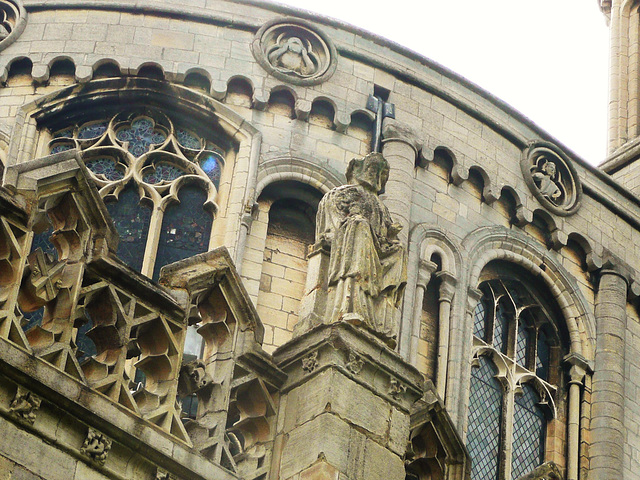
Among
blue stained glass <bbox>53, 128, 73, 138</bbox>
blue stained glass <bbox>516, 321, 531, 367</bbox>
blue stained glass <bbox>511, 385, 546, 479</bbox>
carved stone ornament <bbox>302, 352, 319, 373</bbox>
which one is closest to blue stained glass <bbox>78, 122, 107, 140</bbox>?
blue stained glass <bbox>53, 128, 73, 138</bbox>

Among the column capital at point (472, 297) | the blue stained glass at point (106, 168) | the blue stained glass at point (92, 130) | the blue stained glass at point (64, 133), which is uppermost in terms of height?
the blue stained glass at point (92, 130)

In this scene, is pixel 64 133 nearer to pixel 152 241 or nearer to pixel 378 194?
pixel 152 241

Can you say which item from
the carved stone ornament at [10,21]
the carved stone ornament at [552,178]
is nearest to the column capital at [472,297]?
the carved stone ornament at [552,178]

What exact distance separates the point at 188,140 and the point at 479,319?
464cm

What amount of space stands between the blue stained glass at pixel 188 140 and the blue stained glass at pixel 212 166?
196 mm

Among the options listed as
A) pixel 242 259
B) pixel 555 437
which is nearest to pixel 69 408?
pixel 242 259

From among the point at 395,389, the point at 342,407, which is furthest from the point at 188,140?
the point at 342,407

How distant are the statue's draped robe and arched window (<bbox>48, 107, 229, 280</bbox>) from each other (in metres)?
6.95

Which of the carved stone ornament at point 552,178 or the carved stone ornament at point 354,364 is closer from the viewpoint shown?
the carved stone ornament at point 354,364

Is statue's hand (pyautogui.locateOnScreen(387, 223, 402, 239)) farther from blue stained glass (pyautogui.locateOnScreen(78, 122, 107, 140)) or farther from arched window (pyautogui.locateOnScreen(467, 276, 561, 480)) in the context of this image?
blue stained glass (pyautogui.locateOnScreen(78, 122, 107, 140))

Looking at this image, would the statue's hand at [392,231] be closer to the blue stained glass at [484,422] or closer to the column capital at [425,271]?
the column capital at [425,271]

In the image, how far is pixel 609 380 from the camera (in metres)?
22.5

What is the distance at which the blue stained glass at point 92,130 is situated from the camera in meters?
21.2

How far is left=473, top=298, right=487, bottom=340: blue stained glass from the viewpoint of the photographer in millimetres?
22156
